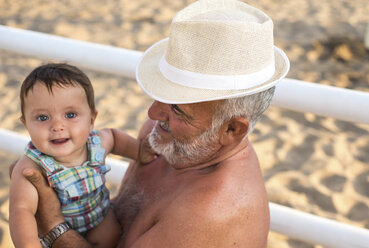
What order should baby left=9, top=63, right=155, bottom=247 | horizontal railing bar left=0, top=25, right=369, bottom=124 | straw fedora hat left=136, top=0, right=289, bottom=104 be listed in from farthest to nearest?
horizontal railing bar left=0, top=25, right=369, bottom=124
baby left=9, top=63, right=155, bottom=247
straw fedora hat left=136, top=0, right=289, bottom=104

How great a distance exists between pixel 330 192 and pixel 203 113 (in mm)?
2518

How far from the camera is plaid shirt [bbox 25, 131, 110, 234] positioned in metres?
1.75

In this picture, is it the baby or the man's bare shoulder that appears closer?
the man's bare shoulder

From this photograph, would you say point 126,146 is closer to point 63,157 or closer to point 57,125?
point 63,157

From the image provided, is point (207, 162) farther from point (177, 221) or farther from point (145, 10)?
point (145, 10)

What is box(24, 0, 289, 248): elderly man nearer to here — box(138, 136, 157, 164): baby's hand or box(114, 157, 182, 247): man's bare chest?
box(114, 157, 182, 247): man's bare chest

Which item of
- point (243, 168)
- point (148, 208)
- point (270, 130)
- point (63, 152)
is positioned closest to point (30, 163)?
point (63, 152)

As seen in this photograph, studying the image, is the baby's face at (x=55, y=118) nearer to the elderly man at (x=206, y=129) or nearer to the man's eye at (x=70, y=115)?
the man's eye at (x=70, y=115)

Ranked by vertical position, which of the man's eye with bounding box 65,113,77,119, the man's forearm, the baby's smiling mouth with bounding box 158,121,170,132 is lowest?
the man's forearm

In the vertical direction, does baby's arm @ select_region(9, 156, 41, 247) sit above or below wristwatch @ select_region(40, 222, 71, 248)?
above

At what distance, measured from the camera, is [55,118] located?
1705 millimetres

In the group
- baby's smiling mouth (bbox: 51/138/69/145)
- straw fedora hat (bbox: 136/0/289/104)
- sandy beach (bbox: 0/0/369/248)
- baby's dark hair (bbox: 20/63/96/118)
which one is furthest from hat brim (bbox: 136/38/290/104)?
sandy beach (bbox: 0/0/369/248)

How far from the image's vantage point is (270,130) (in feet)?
15.5

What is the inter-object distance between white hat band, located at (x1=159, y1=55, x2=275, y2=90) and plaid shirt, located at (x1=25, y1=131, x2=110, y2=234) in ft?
1.71
